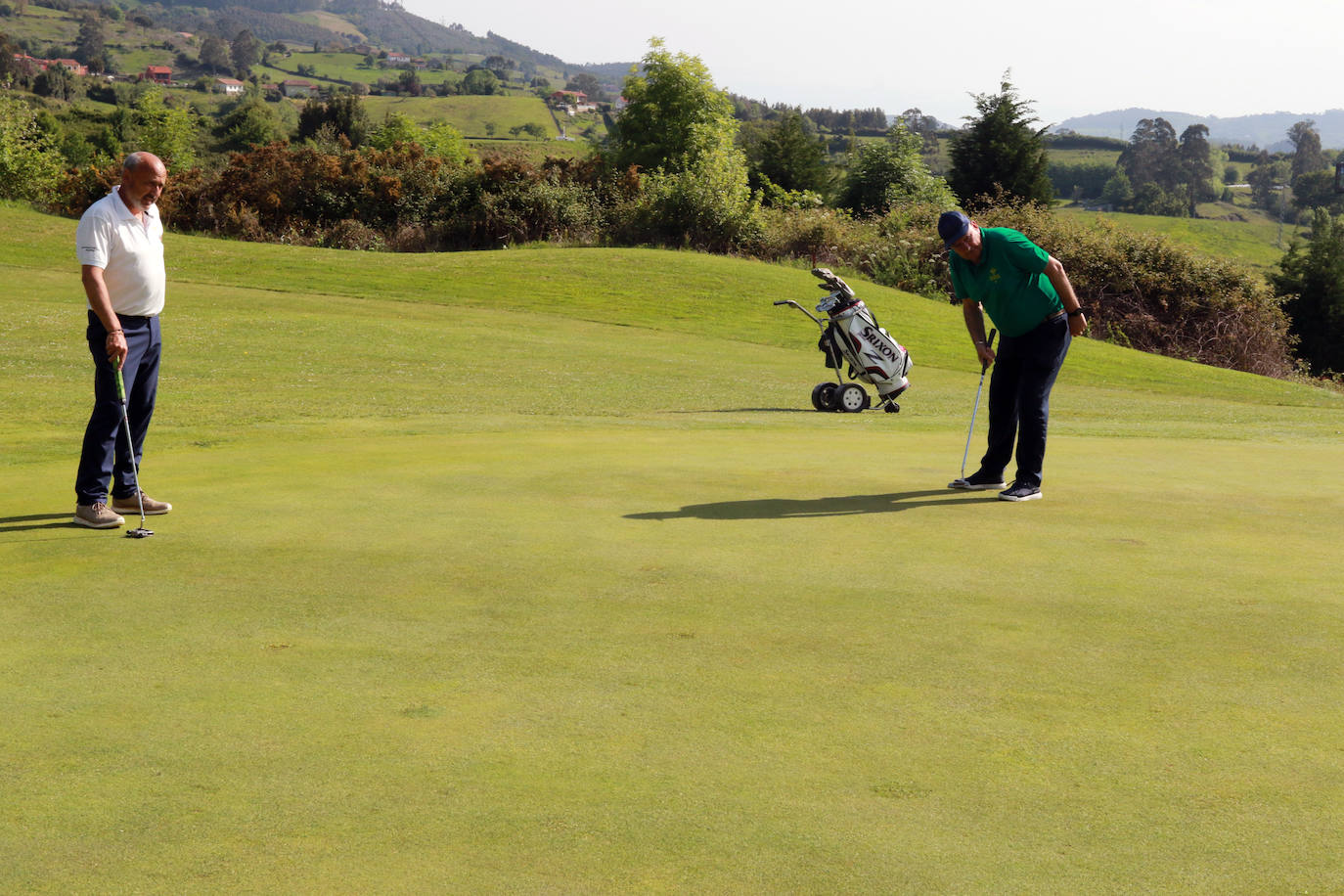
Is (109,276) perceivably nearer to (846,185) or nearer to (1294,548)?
(1294,548)

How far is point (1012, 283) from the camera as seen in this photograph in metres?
9.03

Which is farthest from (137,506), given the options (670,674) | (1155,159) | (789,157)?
(1155,159)

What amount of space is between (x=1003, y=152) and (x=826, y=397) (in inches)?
2176

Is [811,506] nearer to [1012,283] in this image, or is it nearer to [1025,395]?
[1025,395]

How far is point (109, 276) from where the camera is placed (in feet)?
25.3

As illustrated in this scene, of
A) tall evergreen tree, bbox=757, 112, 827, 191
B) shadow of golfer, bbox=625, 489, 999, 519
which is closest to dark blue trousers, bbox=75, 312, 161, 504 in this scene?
shadow of golfer, bbox=625, 489, 999, 519

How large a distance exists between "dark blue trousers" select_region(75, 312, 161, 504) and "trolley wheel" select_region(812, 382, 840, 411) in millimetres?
11007

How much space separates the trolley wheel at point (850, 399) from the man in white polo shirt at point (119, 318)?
11.1 m

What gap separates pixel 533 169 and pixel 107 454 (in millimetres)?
39118

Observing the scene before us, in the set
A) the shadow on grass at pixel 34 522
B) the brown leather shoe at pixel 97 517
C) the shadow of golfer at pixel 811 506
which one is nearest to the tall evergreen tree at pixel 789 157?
the shadow of golfer at pixel 811 506

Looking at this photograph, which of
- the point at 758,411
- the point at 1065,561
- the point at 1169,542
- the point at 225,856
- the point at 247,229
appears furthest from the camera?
the point at 247,229

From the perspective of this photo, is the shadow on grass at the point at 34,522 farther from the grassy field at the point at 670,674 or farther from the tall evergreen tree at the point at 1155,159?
the tall evergreen tree at the point at 1155,159

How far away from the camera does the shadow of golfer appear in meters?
7.70

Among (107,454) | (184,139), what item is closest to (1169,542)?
(107,454)
